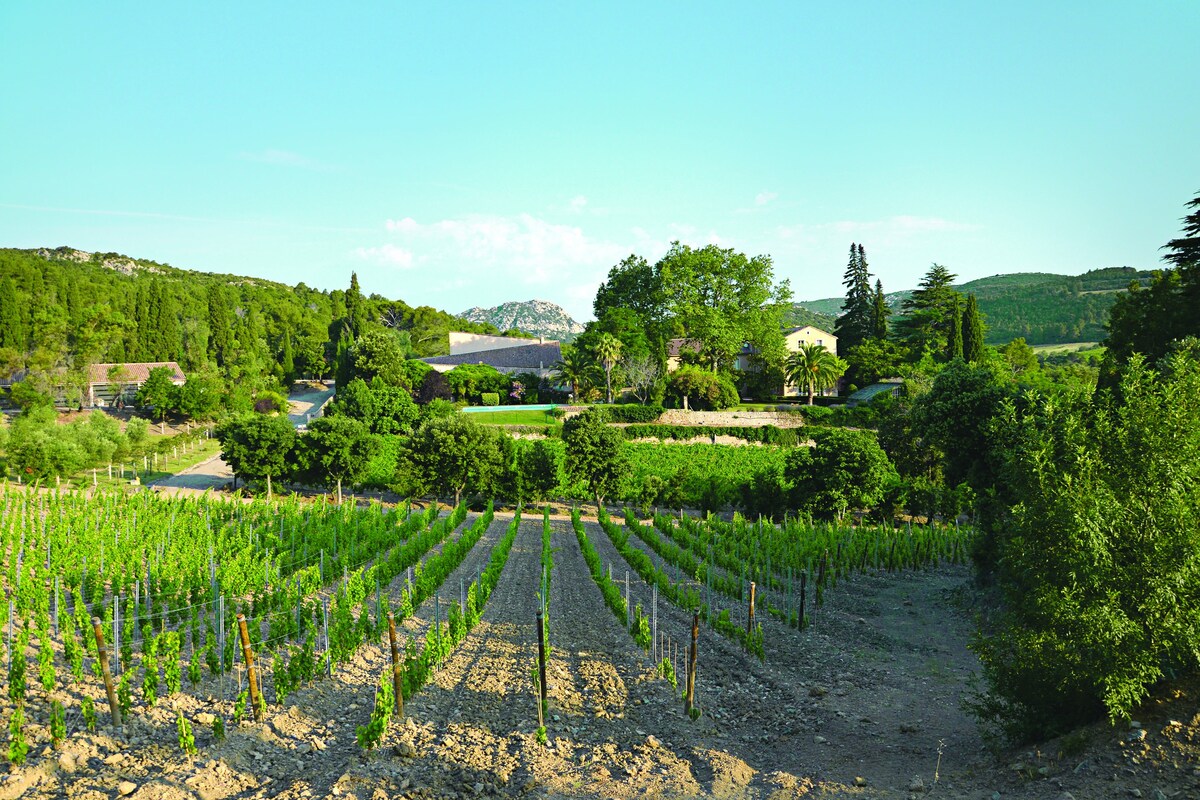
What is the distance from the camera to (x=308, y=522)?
87.7 ft

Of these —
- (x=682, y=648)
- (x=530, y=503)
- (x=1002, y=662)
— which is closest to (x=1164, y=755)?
(x=1002, y=662)

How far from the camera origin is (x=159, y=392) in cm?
5809

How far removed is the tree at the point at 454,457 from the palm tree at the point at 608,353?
78.0 feet

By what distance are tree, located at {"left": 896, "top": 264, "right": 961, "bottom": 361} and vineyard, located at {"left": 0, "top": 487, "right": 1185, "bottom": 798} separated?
5624 cm

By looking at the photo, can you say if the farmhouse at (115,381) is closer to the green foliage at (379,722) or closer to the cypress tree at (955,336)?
the green foliage at (379,722)

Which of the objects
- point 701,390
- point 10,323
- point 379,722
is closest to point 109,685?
point 379,722

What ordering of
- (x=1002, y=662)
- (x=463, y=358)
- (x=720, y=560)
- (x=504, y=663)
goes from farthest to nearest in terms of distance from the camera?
1. (x=463, y=358)
2. (x=720, y=560)
3. (x=504, y=663)
4. (x=1002, y=662)

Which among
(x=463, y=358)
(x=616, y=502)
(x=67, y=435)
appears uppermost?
(x=463, y=358)

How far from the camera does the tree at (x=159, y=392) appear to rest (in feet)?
189

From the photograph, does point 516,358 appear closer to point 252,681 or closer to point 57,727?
point 252,681

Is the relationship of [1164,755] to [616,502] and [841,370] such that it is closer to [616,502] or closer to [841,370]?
[616,502]

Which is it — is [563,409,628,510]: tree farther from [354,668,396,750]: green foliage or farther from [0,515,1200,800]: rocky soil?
[354,668,396,750]: green foliage

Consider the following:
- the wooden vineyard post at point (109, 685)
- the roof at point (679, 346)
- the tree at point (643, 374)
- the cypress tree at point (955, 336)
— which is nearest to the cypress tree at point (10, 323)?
the tree at point (643, 374)

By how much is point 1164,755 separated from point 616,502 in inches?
1425
